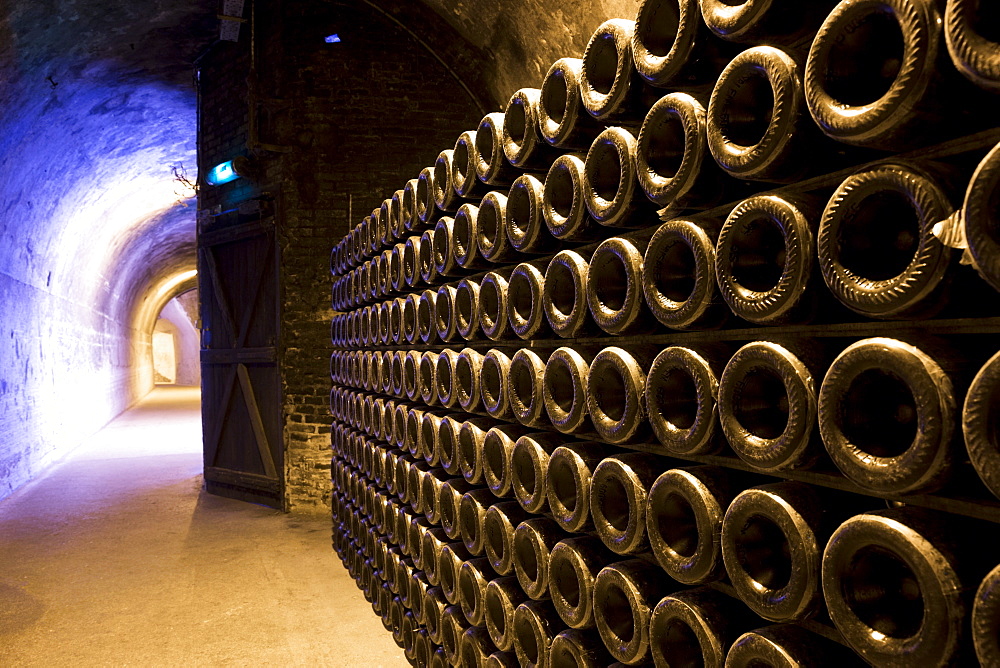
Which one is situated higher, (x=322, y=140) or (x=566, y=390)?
(x=322, y=140)

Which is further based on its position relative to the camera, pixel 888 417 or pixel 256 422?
pixel 256 422

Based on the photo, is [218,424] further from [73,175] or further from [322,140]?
[73,175]

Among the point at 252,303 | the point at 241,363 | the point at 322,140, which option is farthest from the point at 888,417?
the point at 241,363

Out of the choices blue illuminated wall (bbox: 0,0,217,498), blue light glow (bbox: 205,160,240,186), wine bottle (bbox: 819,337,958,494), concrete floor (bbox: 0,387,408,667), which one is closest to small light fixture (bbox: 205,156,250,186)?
blue light glow (bbox: 205,160,240,186)

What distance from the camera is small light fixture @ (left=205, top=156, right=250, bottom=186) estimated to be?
7109 mm

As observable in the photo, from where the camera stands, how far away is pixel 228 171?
7.42 meters

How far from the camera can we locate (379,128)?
22.7 ft

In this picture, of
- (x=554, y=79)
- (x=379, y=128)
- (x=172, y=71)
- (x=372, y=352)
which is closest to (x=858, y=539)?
(x=554, y=79)

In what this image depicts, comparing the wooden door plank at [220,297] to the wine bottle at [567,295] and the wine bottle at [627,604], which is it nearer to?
the wine bottle at [567,295]

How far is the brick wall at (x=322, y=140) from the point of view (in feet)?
22.4

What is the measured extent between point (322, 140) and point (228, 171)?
1.30 m

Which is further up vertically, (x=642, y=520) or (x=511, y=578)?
(x=642, y=520)

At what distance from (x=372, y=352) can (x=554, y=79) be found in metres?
2.54

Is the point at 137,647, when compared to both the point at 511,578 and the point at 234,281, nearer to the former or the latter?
the point at 511,578
